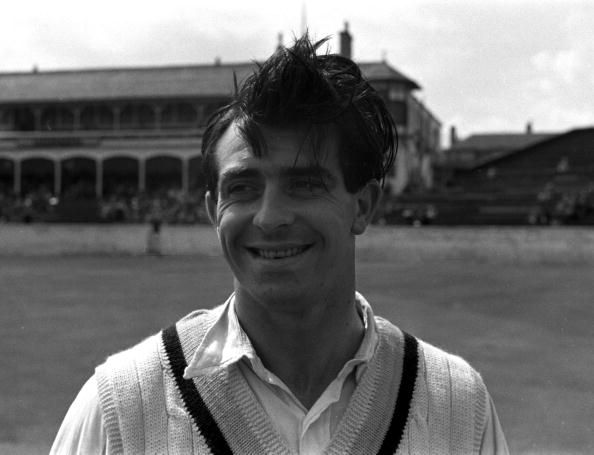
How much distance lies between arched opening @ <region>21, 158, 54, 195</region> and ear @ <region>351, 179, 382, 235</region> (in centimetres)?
4229

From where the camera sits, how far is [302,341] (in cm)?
158

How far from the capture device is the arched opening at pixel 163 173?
40781 millimetres

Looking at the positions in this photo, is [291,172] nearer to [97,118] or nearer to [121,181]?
[121,181]

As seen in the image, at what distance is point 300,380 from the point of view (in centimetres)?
159

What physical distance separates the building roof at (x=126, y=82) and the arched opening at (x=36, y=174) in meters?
4.05

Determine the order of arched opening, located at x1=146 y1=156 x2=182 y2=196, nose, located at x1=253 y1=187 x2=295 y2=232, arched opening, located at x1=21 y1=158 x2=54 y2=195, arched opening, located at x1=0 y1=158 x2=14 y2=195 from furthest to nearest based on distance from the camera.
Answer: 1. arched opening, located at x1=0 y1=158 x2=14 y2=195
2. arched opening, located at x1=21 y1=158 x2=54 y2=195
3. arched opening, located at x1=146 y1=156 x2=182 y2=196
4. nose, located at x1=253 y1=187 x2=295 y2=232

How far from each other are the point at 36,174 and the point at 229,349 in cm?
4315

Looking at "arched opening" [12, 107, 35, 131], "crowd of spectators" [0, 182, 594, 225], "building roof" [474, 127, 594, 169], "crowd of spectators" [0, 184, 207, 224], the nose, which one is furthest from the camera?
"arched opening" [12, 107, 35, 131]

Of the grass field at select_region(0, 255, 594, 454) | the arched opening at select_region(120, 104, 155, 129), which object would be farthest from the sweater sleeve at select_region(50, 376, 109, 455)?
the arched opening at select_region(120, 104, 155, 129)

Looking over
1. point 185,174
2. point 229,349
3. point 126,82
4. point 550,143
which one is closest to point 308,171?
point 229,349

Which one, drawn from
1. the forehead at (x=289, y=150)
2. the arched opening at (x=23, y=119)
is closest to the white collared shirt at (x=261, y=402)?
the forehead at (x=289, y=150)

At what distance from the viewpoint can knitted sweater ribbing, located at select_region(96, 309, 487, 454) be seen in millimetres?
1500

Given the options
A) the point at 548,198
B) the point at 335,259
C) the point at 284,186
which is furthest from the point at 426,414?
the point at 548,198

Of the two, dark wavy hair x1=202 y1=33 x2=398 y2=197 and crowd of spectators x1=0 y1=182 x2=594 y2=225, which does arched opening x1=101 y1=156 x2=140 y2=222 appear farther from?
dark wavy hair x1=202 y1=33 x2=398 y2=197
